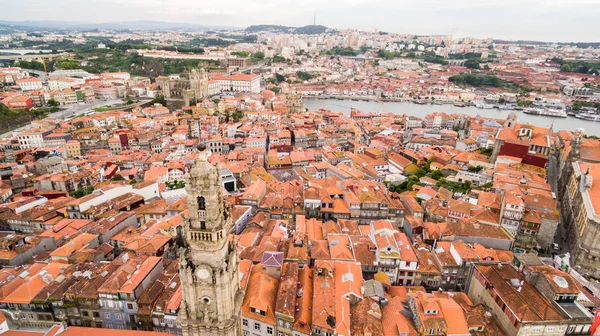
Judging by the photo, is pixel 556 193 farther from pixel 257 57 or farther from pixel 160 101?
Result: pixel 257 57

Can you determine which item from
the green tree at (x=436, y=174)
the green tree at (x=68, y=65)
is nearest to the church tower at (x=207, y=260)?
the green tree at (x=436, y=174)

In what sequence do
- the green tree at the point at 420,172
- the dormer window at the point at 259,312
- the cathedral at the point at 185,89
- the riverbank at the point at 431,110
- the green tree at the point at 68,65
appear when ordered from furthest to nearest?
the green tree at the point at 68,65 < the riverbank at the point at 431,110 < the cathedral at the point at 185,89 < the green tree at the point at 420,172 < the dormer window at the point at 259,312

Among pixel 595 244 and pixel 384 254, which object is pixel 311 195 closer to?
pixel 384 254

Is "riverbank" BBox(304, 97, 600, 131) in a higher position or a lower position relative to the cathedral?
lower

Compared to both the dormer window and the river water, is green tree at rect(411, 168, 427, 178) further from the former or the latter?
the river water

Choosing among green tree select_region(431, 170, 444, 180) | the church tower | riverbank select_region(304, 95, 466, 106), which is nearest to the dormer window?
the church tower

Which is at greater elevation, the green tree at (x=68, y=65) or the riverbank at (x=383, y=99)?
the green tree at (x=68, y=65)

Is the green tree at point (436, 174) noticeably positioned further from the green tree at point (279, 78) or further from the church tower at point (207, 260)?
the green tree at point (279, 78)
